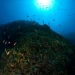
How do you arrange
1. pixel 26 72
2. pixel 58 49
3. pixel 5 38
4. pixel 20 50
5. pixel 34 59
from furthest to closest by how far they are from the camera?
pixel 5 38
pixel 58 49
pixel 20 50
pixel 34 59
pixel 26 72

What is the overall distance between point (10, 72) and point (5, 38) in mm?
11146

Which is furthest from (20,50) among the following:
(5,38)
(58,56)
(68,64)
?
(5,38)

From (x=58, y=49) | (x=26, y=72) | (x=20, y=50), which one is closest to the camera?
(x=26, y=72)

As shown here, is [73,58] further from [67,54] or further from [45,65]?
[45,65]


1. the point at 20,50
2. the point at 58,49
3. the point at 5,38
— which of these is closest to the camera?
the point at 20,50

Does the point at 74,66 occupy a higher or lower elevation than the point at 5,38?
lower

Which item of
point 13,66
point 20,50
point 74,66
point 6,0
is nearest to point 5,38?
point 20,50

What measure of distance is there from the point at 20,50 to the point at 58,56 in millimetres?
2566

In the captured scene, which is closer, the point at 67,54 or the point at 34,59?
the point at 34,59

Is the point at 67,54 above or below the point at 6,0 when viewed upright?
below

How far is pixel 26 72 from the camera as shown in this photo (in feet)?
22.2

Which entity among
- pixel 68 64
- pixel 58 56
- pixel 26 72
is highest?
pixel 58 56

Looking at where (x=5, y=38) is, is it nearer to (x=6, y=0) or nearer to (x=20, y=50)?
(x=20, y=50)

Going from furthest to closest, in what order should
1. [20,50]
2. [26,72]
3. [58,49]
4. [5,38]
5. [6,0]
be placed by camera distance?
[6,0] → [5,38] → [58,49] → [20,50] → [26,72]
